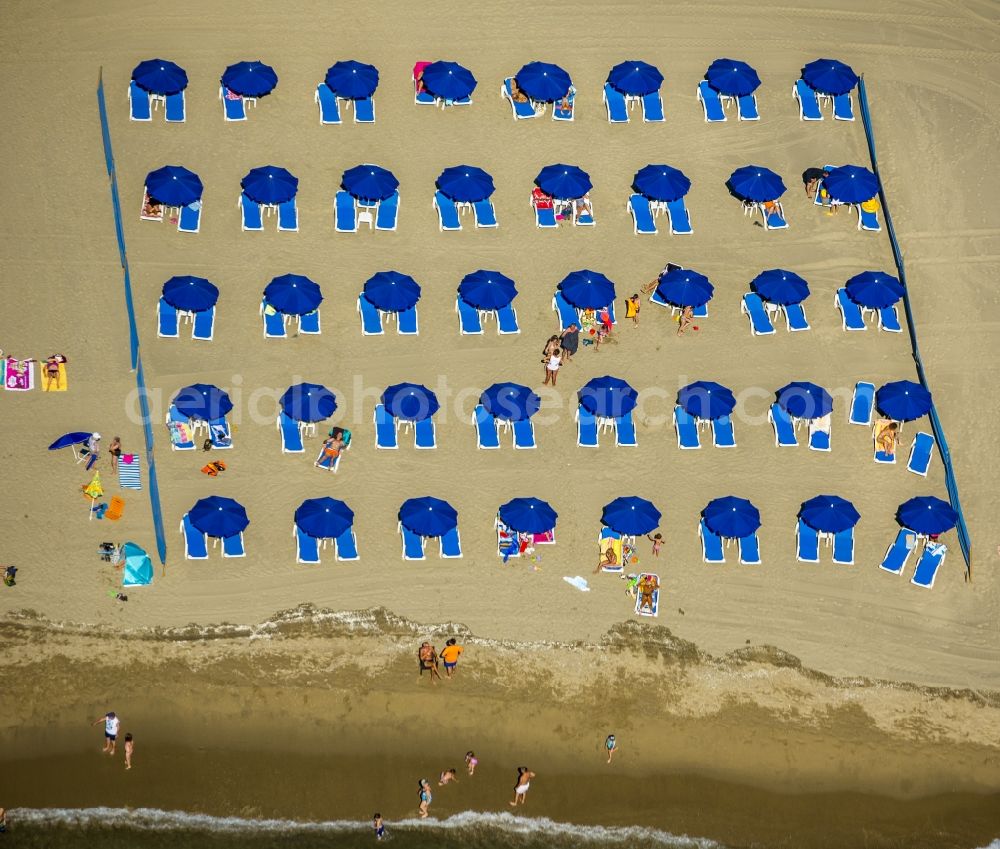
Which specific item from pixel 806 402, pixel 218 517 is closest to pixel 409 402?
pixel 218 517

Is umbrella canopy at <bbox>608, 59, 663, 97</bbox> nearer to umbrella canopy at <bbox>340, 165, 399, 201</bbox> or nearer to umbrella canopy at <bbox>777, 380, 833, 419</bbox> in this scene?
umbrella canopy at <bbox>340, 165, 399, 201</bbox>

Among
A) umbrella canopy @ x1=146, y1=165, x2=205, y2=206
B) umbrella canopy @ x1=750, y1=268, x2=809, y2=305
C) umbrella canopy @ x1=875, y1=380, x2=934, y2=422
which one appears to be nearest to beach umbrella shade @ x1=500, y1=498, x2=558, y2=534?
umbrella canopy @ x1=750, y1=268, x2=809, y2=305

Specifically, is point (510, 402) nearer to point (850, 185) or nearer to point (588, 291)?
point (588, 291)

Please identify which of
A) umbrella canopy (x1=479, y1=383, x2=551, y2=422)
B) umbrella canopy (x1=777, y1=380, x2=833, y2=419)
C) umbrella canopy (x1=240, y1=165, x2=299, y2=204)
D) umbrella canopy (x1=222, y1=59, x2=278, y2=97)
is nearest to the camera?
umbrella canopy (x1=479, y1=383, x2=551, y2=422)

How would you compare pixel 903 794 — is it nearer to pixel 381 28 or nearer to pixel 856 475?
pixel 856 475

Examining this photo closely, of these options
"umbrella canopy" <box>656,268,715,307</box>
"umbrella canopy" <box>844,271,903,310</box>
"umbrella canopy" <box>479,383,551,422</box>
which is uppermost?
"umbrella canopy" <box>656,268,715,307</box>

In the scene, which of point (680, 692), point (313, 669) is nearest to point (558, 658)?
point (680, 692)

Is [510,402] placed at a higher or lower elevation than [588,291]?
lower
